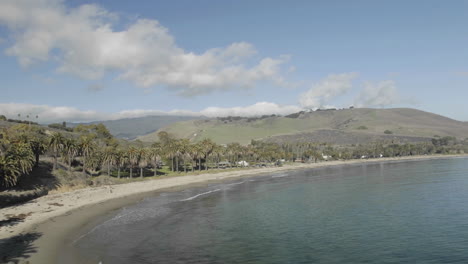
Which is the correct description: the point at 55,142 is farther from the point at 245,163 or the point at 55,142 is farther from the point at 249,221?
the point at 245,163

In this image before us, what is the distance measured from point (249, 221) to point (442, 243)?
837 inches

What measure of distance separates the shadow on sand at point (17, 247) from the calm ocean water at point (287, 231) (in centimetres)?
400

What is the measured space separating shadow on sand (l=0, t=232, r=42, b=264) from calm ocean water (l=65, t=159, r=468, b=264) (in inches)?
158

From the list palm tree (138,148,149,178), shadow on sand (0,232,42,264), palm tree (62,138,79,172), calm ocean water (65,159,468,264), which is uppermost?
palm tree (62,138,79,172)

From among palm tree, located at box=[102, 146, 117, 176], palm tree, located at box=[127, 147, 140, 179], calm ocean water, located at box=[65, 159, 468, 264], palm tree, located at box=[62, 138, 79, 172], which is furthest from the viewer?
palm tree, located at box=[127, 147, 140, 179]

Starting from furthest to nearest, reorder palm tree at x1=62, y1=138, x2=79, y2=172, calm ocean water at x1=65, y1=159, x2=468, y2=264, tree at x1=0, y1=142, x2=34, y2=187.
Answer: palm tree at x1=62, y1=138, x2=79, y2=172
tree at x1=0, y1=142, x2=34, y2=187
calm ocean water at x1=65, y1=159, x2=468, y2=264

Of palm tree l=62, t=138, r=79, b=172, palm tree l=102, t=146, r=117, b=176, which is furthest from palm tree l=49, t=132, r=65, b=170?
palm tree l=102, t=146, r=117, b=176

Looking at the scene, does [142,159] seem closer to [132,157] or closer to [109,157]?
[132,157]

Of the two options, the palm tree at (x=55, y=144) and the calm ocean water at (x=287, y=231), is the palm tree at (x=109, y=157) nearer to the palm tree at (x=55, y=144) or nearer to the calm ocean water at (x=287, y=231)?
the palm tree at (x=55, y=144)

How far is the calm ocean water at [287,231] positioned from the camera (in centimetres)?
2969

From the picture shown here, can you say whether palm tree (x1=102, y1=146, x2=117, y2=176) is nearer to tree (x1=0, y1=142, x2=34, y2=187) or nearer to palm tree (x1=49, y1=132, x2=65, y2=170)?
palm tree (x1=49, y1=132, x2=65, y2=170)

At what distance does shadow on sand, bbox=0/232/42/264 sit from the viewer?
27.8 m

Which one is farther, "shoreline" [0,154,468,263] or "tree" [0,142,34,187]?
"tree" [0,142,34,187]

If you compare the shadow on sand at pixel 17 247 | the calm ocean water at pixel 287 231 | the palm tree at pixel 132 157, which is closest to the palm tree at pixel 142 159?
the palm tree at pixel 132 157
